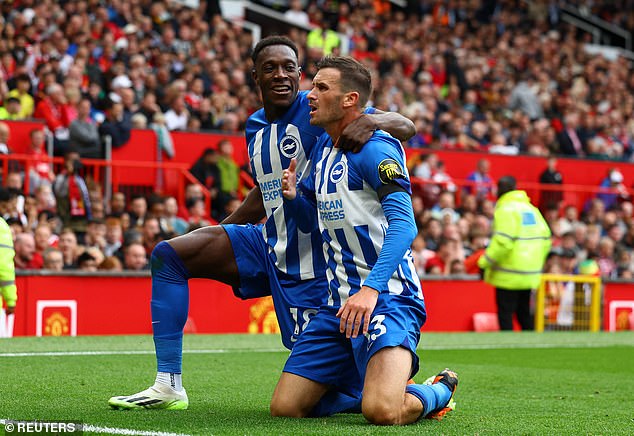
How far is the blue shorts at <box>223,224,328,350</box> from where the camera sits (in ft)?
21.2

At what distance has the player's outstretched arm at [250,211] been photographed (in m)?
6.99

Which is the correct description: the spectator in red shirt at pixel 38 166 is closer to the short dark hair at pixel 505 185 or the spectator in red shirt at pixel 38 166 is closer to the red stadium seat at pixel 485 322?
the short dark hair at pixel 505 185

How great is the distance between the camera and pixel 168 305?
6.36 metres

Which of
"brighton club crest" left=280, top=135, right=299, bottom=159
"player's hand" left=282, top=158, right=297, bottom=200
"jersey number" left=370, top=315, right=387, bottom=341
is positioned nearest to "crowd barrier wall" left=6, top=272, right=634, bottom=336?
"brighton club crest" left=280, top=135, right=299, bottom=159

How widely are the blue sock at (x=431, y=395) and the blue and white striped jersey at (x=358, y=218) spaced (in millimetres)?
488

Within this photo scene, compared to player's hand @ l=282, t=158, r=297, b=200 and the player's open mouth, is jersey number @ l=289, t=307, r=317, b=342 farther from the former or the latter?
the player's open mouth

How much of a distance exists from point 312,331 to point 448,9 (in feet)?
72.4

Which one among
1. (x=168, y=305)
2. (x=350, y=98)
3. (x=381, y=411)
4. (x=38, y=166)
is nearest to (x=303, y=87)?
(x=38, y=166)

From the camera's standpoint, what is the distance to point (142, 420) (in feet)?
18.6

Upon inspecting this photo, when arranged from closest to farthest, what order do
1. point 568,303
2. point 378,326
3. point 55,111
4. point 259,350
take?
point 378,326, point 259,350, point 55,111, point 568,303

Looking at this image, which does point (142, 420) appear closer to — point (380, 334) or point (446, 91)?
point (380, 334)

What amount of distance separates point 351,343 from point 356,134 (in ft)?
3.61

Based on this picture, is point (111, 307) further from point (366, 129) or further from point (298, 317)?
point (366, 129)

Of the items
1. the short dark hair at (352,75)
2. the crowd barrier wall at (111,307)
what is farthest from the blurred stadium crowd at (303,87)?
the short dark hair at (352,75)
